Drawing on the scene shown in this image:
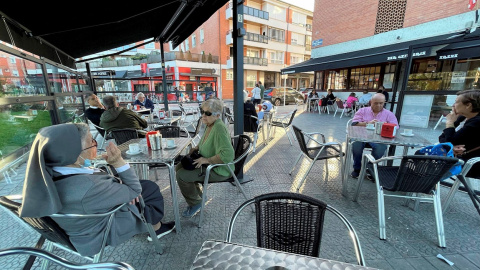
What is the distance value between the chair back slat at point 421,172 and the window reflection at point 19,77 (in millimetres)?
4324

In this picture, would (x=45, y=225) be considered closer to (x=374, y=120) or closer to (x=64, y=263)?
(x=64, y=263)

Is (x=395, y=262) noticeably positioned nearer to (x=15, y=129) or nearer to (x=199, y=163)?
(x=199, y=163)

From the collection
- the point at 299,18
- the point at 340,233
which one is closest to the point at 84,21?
the point at 340,233

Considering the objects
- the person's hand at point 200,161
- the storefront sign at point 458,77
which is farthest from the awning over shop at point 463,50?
the person's hand at point 200,161

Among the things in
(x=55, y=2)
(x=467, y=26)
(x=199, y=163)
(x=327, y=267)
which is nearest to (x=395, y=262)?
(x=327, y=267)

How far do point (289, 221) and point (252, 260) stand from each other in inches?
15.2

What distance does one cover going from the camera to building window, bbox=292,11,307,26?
24172 mm

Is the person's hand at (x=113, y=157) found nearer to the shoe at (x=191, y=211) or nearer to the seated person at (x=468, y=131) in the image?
the shoe at (x=191, y=211)

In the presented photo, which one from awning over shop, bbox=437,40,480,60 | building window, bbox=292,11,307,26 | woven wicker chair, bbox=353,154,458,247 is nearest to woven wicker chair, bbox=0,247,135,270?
woven wicker chair, bbox=353,154,458,247

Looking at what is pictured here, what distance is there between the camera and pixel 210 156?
2127 millimetres

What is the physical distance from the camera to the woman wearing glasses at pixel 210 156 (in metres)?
2.01

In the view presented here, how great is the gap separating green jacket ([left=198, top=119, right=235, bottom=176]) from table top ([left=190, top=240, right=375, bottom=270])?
3.81 ft

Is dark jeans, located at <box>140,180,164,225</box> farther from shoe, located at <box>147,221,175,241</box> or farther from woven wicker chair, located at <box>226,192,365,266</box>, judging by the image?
woven wicker chair, located at <box>226,192,365,266</box>

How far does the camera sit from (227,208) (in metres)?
2.29
